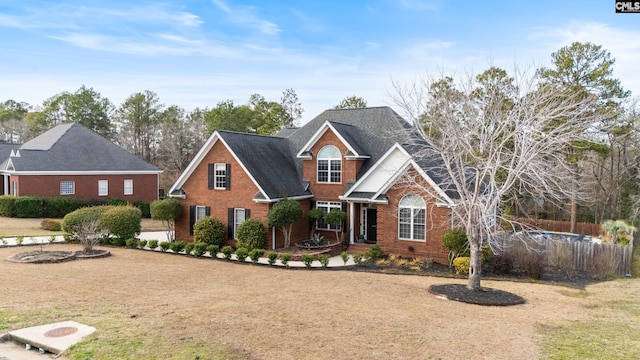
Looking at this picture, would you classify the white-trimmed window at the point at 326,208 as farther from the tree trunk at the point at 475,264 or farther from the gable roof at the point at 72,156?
the gable roof at the point at 72,156

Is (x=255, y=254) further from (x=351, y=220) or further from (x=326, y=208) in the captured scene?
(x=326, y=208)

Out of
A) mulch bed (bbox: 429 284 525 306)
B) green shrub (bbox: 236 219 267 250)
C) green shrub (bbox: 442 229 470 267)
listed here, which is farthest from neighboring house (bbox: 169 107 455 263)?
mulch bed (bbox: 429 284 525 306)

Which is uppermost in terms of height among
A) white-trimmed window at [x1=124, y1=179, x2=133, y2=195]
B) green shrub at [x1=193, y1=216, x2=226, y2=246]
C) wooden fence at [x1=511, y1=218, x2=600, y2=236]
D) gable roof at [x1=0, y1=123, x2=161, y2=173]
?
gable roof at [x1=0, y1=123, x2=161, y2=173]

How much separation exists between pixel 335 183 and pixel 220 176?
6253 mm

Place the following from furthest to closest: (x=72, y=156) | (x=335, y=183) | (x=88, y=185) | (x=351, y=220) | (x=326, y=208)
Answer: (x=72, y=156) < (x=88, y=185) < (x=326, y=208) < (x=335, y=183) < (x=351, y=220)

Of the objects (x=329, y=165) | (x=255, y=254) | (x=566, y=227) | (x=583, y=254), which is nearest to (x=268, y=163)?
(x=329, y=165)

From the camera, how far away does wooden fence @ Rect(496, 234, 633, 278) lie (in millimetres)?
18844

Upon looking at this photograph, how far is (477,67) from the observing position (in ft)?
57.4

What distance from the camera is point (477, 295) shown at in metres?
14.2

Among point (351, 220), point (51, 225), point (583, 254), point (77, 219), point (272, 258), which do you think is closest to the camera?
point (583, 254)

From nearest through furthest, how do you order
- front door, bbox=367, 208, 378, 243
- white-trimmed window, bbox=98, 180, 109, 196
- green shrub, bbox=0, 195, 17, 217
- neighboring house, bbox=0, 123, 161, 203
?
front door, bbox=367, 208, 378, 243, green shrub, bbox=0, 195, 17, 217, neighboring house, bbox=0, 123, 161, 203, white-trimmed window, bbox=98, 180, 109, 196

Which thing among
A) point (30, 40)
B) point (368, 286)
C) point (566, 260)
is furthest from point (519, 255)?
point (30, 40)

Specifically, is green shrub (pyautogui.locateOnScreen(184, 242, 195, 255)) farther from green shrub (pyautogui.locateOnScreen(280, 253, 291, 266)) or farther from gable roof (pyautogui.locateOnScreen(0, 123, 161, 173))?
gable roof (pyautogui.locateOnScreen(0, 123, 161, 173))

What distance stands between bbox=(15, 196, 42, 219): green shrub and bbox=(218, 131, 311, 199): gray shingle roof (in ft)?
62.6
